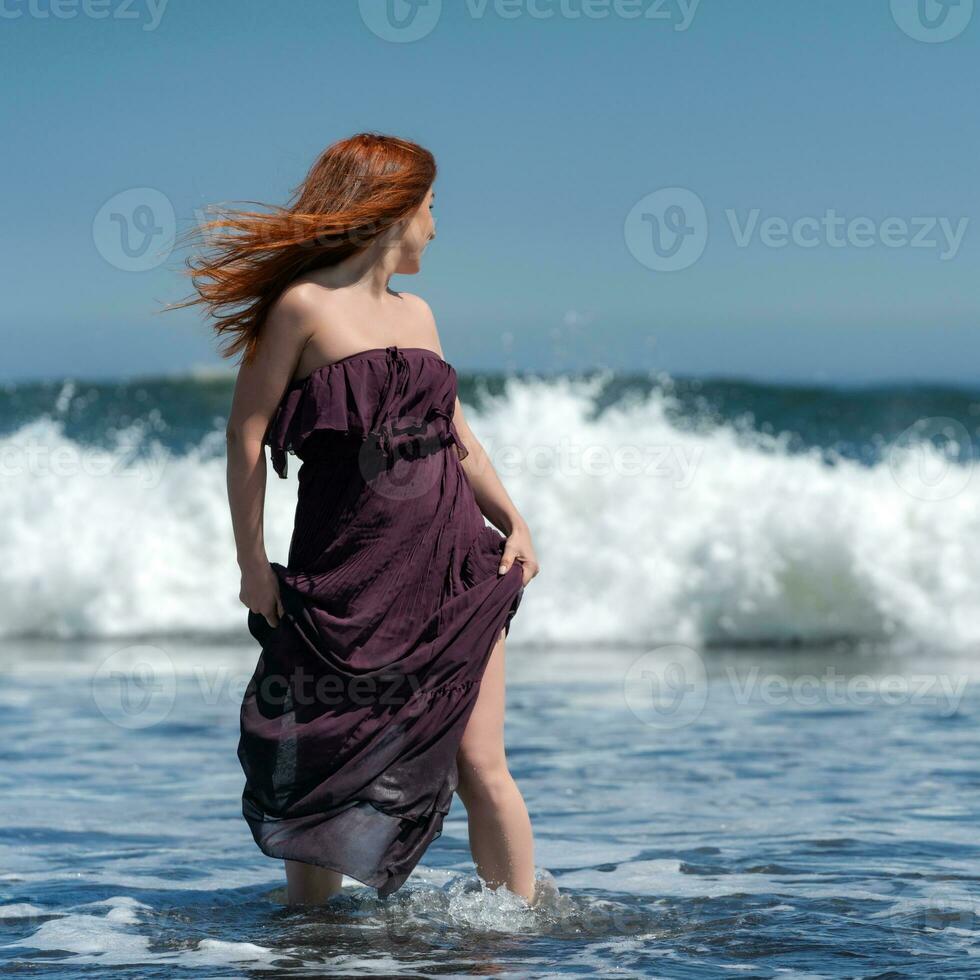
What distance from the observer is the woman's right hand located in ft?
10.7

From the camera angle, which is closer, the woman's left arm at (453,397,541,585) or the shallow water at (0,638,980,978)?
the shallow water at (0,638,980,978)

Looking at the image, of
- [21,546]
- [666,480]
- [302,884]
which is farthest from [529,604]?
[302,884]

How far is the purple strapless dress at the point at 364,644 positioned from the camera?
10.5 ft

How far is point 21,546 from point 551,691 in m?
5.79

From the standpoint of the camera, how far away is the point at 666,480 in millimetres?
11367

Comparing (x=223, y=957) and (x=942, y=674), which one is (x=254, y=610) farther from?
(x=942, y=674)

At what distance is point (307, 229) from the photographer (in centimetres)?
318
